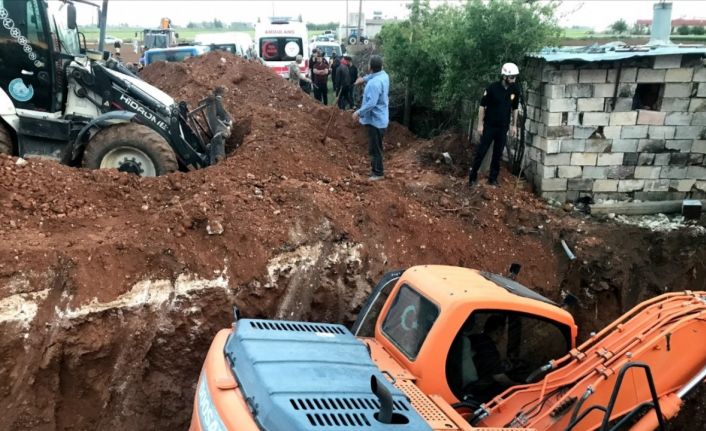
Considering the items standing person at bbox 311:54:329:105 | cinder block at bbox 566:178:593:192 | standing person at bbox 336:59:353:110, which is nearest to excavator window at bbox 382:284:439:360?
cinder block at bbox 566:178:593:192

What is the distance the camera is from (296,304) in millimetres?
6059

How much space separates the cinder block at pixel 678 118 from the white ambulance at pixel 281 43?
15365 mm

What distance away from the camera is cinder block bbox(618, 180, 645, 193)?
7719 millimetres

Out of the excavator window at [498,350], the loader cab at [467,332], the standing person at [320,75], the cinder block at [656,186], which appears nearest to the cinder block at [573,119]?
the cinder block at [656,186]

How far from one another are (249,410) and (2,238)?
13.5ft

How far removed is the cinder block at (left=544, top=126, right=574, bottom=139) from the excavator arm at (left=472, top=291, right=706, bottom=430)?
13.2 ft

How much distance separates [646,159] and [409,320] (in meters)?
5.34

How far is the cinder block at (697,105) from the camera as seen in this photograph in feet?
24.1

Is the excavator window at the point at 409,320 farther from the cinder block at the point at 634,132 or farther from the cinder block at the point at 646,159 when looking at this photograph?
the cinder block at the point at 646,159

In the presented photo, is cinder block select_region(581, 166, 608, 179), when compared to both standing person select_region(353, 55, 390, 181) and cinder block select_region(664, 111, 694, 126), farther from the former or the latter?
standing person select_region(353, 55, 390, 181)

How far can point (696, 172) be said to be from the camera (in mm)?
7617

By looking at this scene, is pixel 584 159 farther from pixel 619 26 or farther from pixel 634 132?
pixel 619 26

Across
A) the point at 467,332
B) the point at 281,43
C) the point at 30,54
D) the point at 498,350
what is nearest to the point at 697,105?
the point at 498,350

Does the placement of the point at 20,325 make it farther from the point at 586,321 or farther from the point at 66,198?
the point at 586,321
